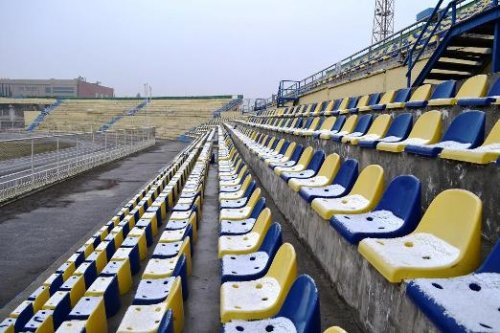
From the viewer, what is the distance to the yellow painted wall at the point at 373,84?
23.2 feet

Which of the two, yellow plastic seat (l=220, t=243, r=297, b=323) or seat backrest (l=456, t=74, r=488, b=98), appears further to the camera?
seat backrest (l=456, t=74, r=488, b=98)

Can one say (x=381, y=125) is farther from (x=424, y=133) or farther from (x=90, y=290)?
(x=90, y=290)

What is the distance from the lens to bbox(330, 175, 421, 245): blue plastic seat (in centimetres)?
148

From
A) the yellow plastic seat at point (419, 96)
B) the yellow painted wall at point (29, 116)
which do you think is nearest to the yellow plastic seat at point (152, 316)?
the yellow plastic seat at point (419, 96)

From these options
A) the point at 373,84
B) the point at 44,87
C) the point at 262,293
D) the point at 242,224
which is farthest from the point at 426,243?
the point at 44,87

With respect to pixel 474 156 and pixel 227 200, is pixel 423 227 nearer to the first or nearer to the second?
pixel 474 156

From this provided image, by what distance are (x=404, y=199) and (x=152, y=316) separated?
1227mm

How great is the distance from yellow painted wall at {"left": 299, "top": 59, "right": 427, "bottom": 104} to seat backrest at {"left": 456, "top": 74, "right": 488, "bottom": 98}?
11.9 feet

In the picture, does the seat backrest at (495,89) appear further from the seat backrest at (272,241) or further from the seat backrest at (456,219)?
the seat backrest at (272,241)

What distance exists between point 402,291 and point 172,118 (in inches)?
1408

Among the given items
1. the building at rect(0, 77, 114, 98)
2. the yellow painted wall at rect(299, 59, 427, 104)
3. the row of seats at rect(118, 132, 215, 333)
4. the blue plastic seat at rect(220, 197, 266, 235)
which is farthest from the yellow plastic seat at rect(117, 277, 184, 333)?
the building at rect(0, 77, 114, 98)

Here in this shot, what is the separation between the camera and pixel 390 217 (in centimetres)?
166

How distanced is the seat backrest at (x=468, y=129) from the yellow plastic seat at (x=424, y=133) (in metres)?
0.19

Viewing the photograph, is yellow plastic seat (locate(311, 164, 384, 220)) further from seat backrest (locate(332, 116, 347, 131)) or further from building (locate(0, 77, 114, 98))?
building (locate(0, 77, 114, 98))
